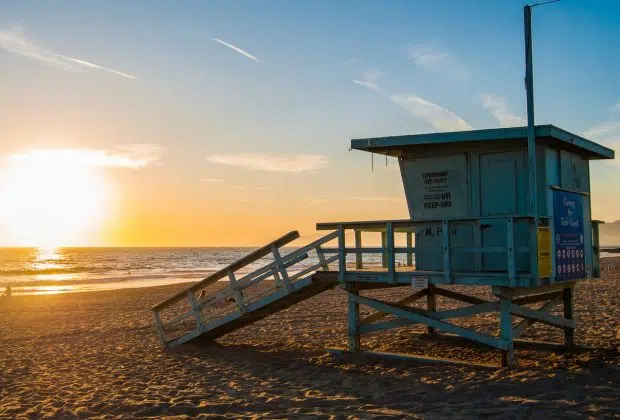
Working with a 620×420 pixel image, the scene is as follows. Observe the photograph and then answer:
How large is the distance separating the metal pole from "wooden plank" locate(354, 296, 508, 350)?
81.0 inches

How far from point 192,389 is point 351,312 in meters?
3.27

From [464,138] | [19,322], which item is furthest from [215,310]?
[464,138]

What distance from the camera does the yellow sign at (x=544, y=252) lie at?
9375mm

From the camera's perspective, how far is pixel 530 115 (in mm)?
9086

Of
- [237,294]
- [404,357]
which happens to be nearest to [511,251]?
[404,357]

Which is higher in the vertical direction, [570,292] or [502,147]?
[502,147]

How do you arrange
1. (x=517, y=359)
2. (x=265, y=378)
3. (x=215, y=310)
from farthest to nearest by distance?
(x=215, y=310), (x=517, y=359), (x=265, y=378)

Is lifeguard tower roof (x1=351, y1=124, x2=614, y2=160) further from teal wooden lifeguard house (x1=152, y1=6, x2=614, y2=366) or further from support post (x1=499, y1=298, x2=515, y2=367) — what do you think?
support post (x1=499, y1=298, x2=515, y2=367)

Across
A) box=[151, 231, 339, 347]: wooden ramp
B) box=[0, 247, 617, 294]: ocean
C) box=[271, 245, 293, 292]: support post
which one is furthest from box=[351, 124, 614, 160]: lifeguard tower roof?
box=[0, 247, 617, 294]: ocean

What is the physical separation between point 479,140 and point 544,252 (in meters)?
2.02

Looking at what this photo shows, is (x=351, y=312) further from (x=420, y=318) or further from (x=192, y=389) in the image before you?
(x=192, y=389)

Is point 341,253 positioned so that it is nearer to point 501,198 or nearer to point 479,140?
point 501,198

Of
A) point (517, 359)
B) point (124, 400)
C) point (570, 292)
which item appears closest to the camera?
point (124, 400)

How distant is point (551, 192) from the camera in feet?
33.4
